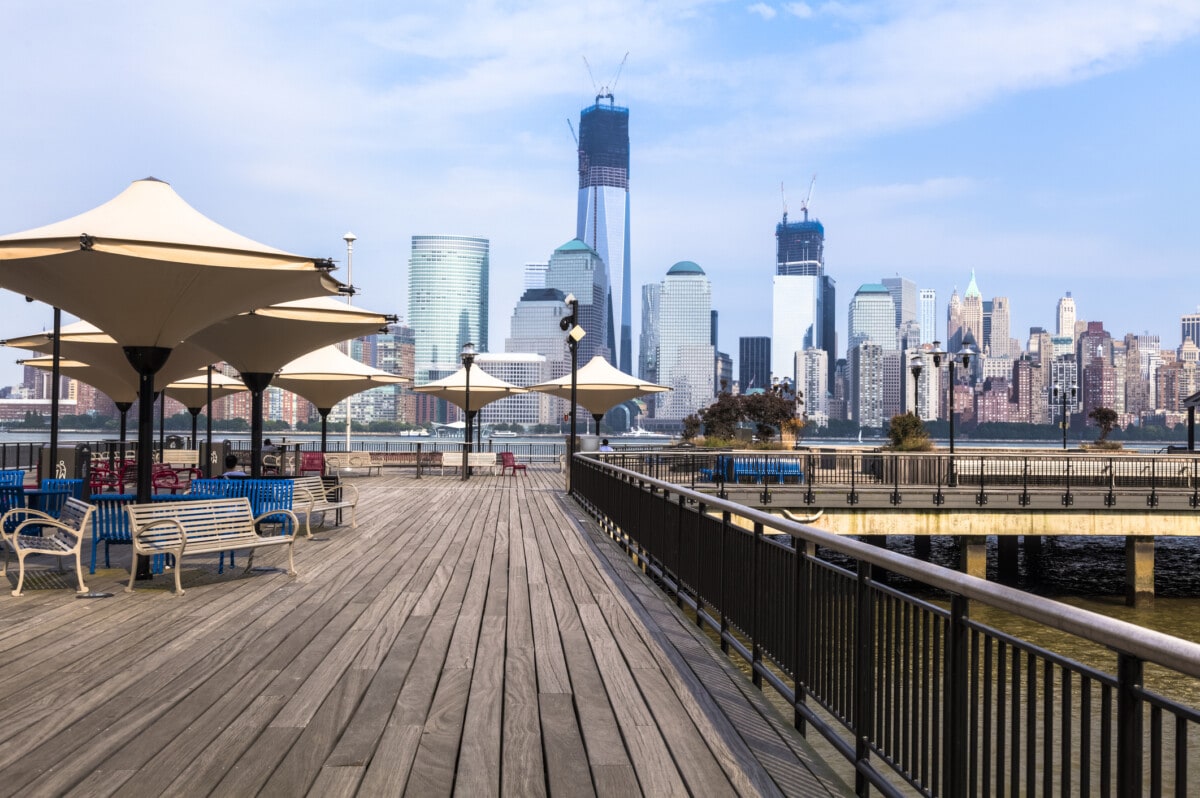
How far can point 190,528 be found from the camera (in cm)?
819

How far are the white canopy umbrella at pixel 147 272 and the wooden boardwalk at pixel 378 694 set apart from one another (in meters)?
2.25

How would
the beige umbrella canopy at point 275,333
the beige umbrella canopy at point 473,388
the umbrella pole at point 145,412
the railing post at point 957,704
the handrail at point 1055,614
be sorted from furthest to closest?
the beige umbrella canopy at point 473,388, the beige umbrella canopy at point 275,333, the umbrella pole at point 145,412, the railing post at point 957,704, the handrail at point 1055,614

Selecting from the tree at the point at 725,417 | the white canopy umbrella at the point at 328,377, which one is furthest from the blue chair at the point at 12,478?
the tree at the point at 725,417

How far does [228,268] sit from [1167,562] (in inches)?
1305

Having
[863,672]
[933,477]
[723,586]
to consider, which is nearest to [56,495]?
[723,586]

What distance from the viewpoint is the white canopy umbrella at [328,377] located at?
73.8 ft

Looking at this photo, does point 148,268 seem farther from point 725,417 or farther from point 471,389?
point 725,417

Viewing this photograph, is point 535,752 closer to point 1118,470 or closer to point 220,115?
point 220,115

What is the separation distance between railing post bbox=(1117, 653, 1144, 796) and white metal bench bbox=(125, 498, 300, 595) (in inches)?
285

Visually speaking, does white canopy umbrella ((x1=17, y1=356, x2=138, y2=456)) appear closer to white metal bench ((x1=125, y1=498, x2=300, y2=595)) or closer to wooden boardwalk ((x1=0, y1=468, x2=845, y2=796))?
white metal bench ((x1=125, y1=498, x2=300, y2=595))

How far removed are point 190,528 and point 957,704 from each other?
7046mm

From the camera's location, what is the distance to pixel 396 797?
3.53 metres

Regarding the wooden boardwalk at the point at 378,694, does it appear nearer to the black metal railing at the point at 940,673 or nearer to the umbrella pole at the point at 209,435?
the black metal railing at the point at 940,673

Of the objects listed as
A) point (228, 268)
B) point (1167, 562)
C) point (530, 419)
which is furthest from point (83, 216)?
point (530, 419)
